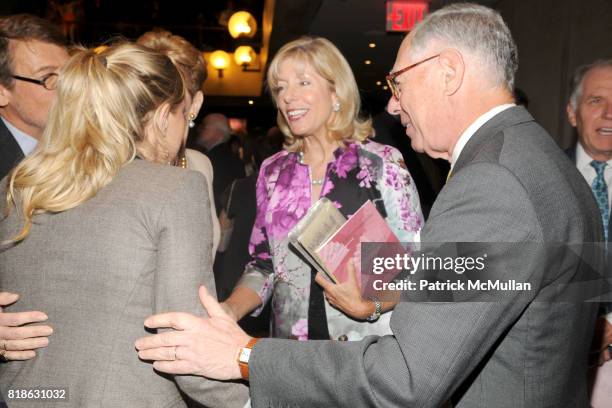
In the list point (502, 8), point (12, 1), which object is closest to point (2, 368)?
point (12, 1)

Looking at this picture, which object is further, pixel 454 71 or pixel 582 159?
pixel 582 159

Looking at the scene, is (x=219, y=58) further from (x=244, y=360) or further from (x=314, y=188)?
(x=244, y=360)

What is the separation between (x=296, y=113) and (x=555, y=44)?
4.64 meters

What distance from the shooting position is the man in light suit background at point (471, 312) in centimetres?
99

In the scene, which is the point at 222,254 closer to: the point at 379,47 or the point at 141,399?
the point at 141,399

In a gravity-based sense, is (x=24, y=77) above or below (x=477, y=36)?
below

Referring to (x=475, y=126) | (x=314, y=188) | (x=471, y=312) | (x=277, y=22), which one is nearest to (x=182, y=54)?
(x=314, y=188)

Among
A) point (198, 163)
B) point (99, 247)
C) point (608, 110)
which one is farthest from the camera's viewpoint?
point (608, 110)

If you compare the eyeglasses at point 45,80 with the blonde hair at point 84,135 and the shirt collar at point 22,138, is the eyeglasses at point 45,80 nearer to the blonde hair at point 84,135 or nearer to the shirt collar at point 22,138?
the shirt collar at point 22,138

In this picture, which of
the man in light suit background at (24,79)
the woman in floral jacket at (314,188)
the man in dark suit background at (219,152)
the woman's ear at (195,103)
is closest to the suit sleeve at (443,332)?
the woman in floral jacket at (314,188)

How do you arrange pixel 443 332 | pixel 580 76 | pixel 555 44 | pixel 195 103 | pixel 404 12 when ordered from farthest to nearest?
pixel 404 12 < pixel 555 44 < pixel 580 76 < pixel 195 103 < pixel 443 332

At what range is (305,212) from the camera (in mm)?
2244

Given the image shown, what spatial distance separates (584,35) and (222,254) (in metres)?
4.53

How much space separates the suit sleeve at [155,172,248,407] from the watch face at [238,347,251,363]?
99 mm
